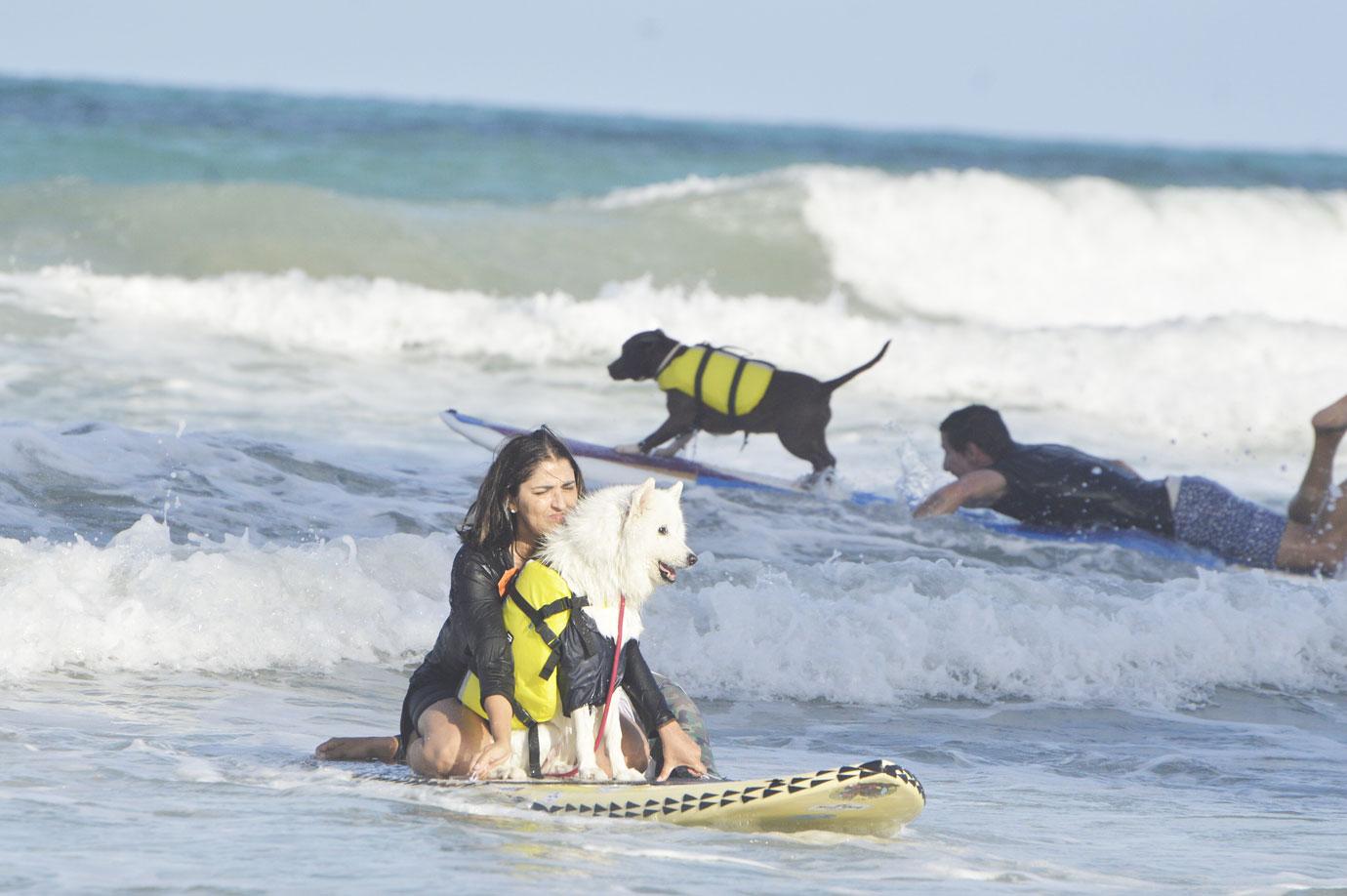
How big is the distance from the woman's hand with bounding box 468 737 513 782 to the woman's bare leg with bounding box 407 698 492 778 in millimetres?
26

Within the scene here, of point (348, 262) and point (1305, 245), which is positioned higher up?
point (1305, 245)

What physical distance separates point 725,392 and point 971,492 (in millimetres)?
1489

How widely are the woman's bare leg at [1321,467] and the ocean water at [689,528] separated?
388mm

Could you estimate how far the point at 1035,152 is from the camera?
168 ft

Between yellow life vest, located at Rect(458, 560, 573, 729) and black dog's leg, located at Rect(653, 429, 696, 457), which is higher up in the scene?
black dog's leg, located at Rect(653, 429, 696, 457)

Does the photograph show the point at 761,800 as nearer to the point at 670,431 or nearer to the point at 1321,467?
the point at 1321,467

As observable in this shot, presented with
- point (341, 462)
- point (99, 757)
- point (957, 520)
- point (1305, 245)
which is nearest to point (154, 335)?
point (341, 462)

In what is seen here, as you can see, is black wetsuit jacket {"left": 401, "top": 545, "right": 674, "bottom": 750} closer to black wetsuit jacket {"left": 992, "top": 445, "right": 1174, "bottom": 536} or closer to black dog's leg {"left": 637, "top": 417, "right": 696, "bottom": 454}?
black dog's leg {"left": 637, "top": 417, "right": 696, "bottom": 454}

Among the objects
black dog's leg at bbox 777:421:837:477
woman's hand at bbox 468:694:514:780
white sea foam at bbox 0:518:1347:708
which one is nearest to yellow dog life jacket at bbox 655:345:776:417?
black dog's leg at bbox 777:421:837:477

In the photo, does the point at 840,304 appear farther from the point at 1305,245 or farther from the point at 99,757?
the point at 99,757

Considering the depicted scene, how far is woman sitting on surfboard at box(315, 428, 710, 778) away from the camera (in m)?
4.30

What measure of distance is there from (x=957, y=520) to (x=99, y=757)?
5.95 metres

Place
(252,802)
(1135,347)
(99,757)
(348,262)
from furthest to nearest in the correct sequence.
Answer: (348,262) < (1135,347) < (99,757) < (252,802)

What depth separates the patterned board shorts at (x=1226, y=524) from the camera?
30.0ft
